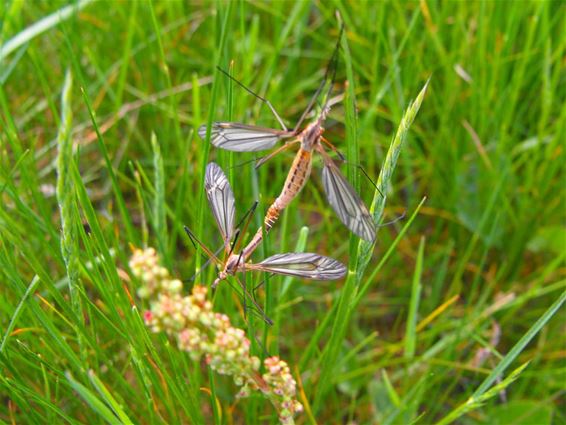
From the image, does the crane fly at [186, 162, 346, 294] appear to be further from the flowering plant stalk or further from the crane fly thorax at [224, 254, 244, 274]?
the flowering plant stalk

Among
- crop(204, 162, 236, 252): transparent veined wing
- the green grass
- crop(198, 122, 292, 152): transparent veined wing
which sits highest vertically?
crop(198, 122, 292, 152): transparent veined wing

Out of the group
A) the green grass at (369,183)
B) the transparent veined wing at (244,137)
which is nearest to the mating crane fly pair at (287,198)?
the transparent veined wing at (244,137)

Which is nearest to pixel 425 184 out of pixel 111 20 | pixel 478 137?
pixel 478 137

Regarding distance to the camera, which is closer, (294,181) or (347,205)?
(347,205)

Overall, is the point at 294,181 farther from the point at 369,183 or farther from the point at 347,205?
the point at 369,183

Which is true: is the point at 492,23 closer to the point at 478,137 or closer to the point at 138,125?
the point at 478,137

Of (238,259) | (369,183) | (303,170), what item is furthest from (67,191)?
(369,183)

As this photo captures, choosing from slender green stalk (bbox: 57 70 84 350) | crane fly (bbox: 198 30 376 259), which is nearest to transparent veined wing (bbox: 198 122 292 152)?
crane fly (bbox: 198 30 376 259)
